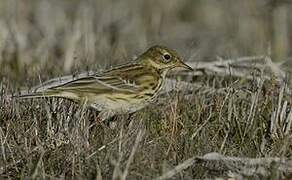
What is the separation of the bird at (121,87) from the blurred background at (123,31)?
0.98m

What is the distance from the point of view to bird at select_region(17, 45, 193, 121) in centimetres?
616

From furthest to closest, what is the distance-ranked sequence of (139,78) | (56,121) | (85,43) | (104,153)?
(85,43) → (139,78) → (56,121) → (104,153)

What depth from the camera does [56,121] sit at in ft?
19.3

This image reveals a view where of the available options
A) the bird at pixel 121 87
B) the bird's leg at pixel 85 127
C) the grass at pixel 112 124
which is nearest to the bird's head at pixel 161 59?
the bird at pixel 121 87

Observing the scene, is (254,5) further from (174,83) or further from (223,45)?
(174,83)

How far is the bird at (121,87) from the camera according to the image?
20.2ft

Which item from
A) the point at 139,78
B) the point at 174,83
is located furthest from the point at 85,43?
the point at 139,78

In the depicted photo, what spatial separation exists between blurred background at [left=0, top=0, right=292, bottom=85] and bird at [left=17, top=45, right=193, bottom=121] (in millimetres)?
978

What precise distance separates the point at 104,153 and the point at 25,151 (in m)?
0.50

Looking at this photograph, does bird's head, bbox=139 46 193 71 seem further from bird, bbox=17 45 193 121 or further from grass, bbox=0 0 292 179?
grass, bbox=0 0 292 179

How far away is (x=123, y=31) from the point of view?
11.1 metres

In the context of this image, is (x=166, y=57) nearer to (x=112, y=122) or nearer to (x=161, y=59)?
(x=161, y=59)

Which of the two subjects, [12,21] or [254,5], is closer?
[12,21]

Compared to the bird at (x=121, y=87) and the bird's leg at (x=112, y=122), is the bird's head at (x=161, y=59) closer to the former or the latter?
the bird at (x=121, y=87)
